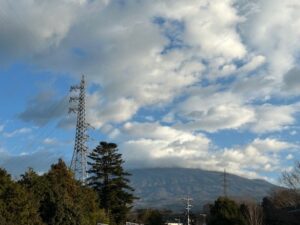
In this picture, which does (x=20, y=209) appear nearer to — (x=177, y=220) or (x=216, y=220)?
(x=216, y=220)

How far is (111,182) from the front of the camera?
252 feet

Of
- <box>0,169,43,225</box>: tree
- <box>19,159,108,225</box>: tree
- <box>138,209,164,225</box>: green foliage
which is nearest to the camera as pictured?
<box>0,169,43,225</box>: tree

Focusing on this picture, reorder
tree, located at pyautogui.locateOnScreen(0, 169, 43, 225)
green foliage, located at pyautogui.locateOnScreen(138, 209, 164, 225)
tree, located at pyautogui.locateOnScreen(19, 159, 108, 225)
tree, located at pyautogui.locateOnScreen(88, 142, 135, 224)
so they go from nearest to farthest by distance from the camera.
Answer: tree, located at pyautogui.locateOnScreen(0, 169, 43, 225)
tree, located at pyautogui.locateOnScreen(19, 159, 108, 225)
tree, located at pyautogui.locateOnScreen(88, 142, 135, 224)
green foliage, located at pyautogui.locateOnScreen(138, 209, 164, 225)

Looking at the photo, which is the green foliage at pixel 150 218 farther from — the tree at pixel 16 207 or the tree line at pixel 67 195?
the tree at pixel 16 207

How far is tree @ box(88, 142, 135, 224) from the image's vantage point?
250 ft

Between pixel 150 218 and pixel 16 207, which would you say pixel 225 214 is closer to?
pixel 16 207

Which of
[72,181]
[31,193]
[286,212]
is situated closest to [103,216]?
[72,181]

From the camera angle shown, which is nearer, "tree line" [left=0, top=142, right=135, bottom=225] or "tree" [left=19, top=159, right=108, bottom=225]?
"tree line" [left=0, top=142, right=135, bottom=225]

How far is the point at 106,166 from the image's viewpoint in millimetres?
78188

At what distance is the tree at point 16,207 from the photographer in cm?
3834

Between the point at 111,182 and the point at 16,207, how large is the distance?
A: 37864mm

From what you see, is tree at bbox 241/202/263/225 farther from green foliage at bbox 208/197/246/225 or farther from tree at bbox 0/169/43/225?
tree at bbox 0/169/43/225

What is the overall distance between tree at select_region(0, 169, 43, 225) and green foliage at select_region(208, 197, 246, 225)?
44.6 metres

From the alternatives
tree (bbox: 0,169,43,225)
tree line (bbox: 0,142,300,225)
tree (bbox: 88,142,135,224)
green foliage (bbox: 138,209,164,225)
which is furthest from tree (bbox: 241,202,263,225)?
tree (bbox: 0,169,43,225)
